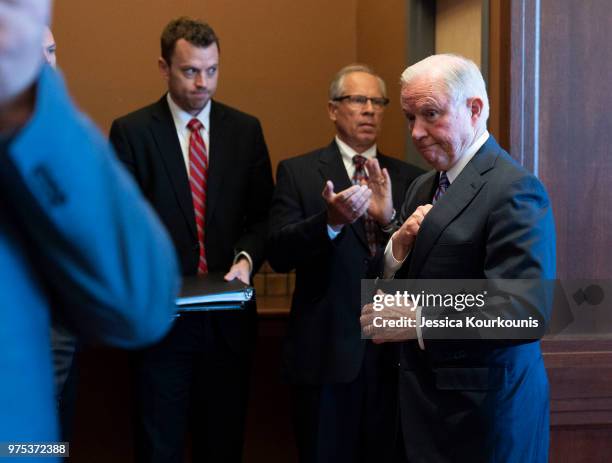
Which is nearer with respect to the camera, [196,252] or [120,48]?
[196,252]

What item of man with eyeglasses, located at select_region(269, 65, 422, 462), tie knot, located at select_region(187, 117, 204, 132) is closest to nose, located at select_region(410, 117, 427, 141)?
man with eyeglasses, located at select_region(269, 65, 422, 462)

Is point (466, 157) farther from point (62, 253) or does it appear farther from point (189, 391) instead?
point (62, 253)

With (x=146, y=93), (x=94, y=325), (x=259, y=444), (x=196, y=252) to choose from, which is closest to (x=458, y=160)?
(x=196, y=252)

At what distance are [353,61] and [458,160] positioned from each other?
2.80m

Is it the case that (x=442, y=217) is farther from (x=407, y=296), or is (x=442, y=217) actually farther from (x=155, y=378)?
(x=155, y=378)

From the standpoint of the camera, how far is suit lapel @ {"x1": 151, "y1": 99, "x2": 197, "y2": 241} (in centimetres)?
361

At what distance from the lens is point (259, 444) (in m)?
4.53

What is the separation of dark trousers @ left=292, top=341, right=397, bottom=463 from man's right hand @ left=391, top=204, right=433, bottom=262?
3.35ft

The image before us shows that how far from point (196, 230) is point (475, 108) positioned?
4.93 feet

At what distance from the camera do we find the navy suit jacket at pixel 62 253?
26.5 inches

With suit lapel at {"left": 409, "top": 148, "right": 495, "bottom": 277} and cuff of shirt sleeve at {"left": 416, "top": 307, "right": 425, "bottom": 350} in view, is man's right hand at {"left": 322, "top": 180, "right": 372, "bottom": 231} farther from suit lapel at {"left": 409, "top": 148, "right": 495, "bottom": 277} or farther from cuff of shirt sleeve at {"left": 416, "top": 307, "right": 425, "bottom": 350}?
cuff of shirt sleeve at {"left": 416, "top": 307, "right": 425, "bottom": 350}

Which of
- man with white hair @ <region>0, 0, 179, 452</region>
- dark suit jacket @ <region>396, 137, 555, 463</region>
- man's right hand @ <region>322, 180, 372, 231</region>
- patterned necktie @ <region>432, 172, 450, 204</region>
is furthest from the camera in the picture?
man's right hand @ <region>322, 180, 372, 231</region>

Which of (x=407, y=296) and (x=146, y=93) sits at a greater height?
(x=146, y=93)

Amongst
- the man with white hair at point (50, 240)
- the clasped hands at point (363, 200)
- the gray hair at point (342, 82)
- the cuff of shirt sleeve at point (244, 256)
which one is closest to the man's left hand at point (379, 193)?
the clasped hands at point (363, 200)
